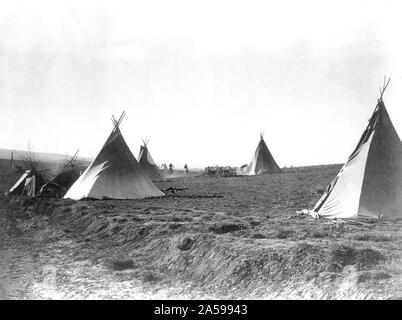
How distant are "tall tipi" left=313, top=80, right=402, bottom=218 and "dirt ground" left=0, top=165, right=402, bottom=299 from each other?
3.20 feet

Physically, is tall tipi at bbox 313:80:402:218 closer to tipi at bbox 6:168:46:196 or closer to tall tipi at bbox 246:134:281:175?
tipi at bbox 6:168:46:196

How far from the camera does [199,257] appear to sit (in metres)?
8.01

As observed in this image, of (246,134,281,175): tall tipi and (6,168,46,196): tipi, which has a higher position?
(246,134,281,175): tall tipi

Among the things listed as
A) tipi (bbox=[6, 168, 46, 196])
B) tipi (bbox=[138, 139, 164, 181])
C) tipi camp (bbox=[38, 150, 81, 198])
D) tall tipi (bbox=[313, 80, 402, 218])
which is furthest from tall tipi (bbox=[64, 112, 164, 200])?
tipi (bbox=[138, 139, 164, 181])

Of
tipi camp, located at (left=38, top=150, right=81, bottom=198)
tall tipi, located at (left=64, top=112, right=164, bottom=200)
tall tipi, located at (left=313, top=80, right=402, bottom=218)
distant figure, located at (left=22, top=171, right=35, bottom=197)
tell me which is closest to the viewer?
tall tipi, located at (left=313, top=80, right=402, bottom=218)

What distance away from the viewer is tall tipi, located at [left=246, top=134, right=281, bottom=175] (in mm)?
36688

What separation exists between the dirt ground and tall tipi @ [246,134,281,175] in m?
23.8

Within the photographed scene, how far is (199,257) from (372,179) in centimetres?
658

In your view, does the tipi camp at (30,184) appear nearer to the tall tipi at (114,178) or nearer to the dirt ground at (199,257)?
the tall tipi at (114,178)

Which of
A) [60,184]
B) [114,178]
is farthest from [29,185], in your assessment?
[114,178]

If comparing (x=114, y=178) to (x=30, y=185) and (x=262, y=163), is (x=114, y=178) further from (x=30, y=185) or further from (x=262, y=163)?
(x=262, y=163)

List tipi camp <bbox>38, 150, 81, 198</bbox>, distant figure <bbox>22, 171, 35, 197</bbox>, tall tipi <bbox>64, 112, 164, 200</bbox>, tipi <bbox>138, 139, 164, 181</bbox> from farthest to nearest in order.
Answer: tipi <bbox>138, 139, 164, 181</bbox> < distant figure <bbox>22, 171, 35, 197</bbox> < tipi camp <bbox>38, 150, 81, 198</bbox> < tall tipi <bbox>64, 112, 164, 200</bbox>

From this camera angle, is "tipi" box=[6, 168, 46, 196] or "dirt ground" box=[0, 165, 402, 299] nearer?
"dirt ground" box=[0, 165, 402, 299]

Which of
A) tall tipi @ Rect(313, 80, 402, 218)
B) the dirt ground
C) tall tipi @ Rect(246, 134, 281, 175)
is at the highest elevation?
tall tipi @ Rect(246, 134, 281, 175)
